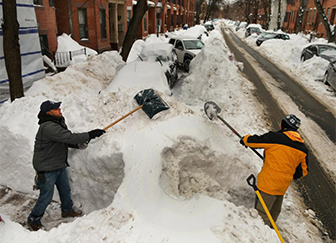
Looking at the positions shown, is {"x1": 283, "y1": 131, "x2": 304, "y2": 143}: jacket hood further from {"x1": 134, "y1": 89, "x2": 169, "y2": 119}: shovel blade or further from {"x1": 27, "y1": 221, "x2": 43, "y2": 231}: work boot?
{"x1": 27, "y1": 221, "x2": 43, "y2": 231}: work boot

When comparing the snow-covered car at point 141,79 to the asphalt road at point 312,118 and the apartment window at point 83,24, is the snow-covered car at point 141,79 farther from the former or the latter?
the apartment window at point 83,24

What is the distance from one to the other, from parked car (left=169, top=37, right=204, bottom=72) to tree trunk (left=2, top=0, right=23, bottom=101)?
29.9ft

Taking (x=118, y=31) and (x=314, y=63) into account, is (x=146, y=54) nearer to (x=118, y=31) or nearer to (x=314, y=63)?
(x=314, y=63)

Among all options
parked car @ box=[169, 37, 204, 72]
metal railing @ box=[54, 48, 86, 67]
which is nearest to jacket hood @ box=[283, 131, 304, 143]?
parked car @ box=[169, 37, 204, 72]

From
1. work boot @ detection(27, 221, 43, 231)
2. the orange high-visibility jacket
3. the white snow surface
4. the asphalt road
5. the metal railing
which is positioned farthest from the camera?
the metal railing

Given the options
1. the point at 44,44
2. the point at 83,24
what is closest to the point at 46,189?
the point at 44,44

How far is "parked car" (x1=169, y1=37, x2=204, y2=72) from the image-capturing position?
1362 centimetres

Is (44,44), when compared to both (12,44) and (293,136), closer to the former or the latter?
(12,44)

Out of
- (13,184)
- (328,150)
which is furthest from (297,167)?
(13,184)

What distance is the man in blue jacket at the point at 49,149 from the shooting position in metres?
3.57

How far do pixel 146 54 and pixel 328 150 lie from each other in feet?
26.4

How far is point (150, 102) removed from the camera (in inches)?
185

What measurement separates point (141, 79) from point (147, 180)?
14.5 feet

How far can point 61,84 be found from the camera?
26.9ft
